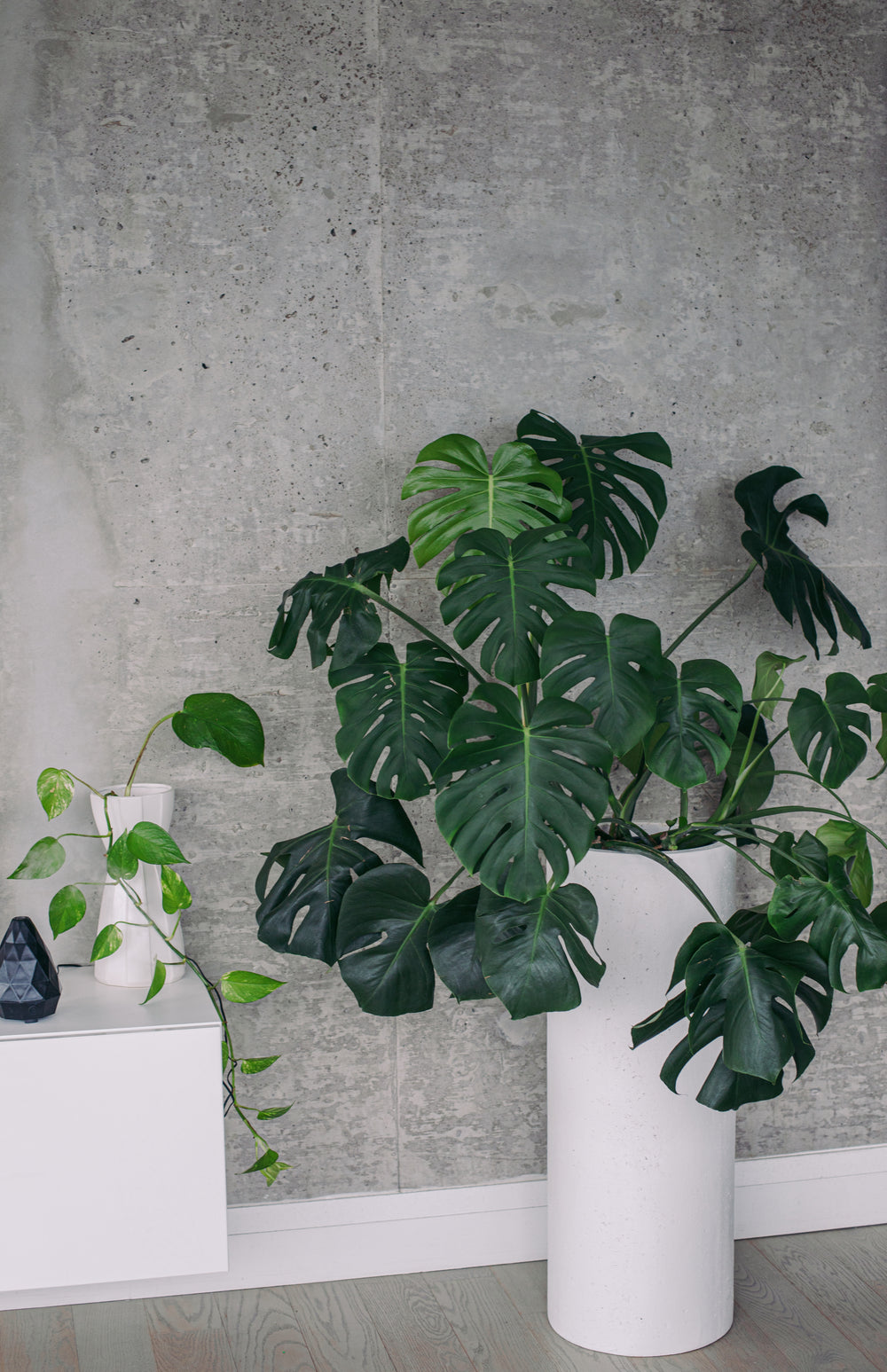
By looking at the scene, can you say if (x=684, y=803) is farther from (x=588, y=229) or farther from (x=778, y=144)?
(x=778, y=144)

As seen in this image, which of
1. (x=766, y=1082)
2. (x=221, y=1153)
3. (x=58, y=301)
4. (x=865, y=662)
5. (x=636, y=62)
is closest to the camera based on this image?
(x=766, y=1082)

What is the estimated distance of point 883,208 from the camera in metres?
2.66

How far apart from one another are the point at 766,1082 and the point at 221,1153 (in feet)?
3.03

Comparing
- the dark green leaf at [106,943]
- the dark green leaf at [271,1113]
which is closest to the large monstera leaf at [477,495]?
the dark green leaf at [106,943]

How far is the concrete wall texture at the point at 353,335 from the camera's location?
2.36 m

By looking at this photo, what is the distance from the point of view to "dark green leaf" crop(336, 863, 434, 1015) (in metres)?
2.09

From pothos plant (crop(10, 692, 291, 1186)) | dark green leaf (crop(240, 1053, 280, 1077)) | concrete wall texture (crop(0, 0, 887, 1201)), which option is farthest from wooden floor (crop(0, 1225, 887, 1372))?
dark green leaf (crop(240, 1053, 280, 1077))

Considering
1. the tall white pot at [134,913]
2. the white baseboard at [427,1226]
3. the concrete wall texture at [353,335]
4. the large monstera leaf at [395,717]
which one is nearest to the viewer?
the large monstera leaf at [395,717]

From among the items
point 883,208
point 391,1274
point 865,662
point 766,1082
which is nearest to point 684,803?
point 766,1082

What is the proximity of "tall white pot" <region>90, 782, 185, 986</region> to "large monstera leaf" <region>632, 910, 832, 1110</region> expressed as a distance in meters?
0.89

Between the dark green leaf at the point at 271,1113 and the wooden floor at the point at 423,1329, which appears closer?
the wooden floor at the point at 423,1329

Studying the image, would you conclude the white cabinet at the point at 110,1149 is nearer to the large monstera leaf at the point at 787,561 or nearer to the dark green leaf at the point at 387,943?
the dark green leaf at the point at 387,943

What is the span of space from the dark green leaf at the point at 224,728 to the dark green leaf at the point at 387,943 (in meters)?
0.31

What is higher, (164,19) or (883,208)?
(164,19)
